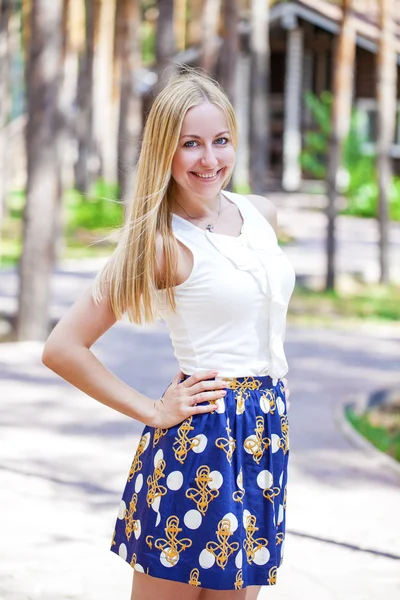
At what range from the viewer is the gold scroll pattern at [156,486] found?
2656 millimetres

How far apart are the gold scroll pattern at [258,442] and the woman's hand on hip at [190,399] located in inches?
4.9

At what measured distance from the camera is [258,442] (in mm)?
2678

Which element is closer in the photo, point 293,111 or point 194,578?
point 194,578

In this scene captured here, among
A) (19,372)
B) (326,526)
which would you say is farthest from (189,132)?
(19,372)

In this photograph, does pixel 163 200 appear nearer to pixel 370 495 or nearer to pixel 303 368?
pixel 370 495

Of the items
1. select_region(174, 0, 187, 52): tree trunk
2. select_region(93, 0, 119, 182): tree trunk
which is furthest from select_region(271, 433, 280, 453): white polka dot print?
select_region(174, 0, 187, 52): tree trunk

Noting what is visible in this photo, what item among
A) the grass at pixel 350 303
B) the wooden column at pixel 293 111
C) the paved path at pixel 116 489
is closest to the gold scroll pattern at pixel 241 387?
the paved path at pixel 116 489

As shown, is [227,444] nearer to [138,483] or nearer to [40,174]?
[138,483]

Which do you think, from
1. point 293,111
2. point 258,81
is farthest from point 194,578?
point 293,111

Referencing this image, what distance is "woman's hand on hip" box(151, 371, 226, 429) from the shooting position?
8.63 ft

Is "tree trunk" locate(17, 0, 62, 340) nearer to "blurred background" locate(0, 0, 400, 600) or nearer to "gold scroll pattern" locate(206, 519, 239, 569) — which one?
"blurred background" locate(0, 0, 400, 600)

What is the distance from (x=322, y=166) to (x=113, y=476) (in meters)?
23.4

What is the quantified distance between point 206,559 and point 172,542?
0.32 ft

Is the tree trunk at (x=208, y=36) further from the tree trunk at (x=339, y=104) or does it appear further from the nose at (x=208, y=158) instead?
the nose at (x=208, y=158)
